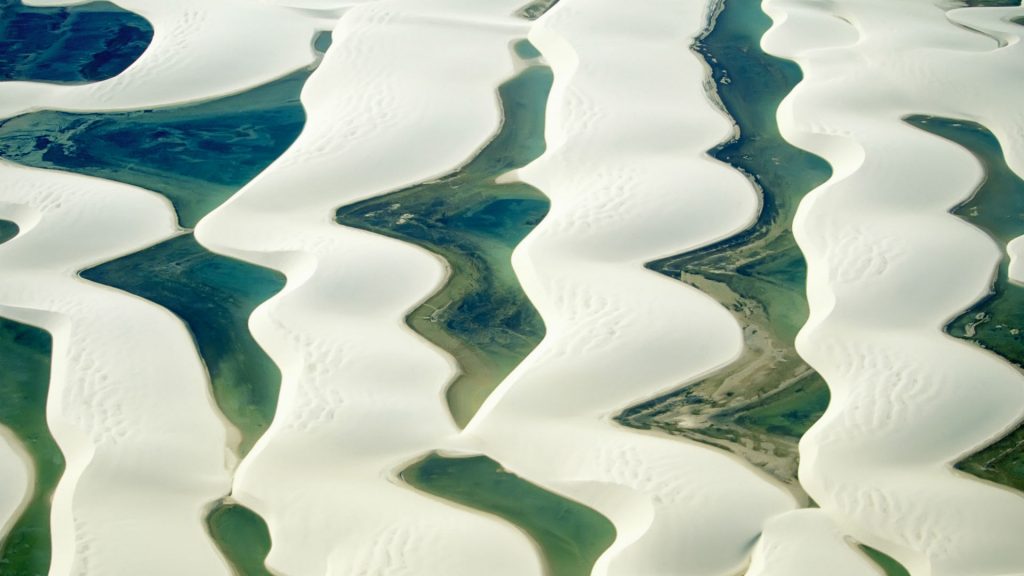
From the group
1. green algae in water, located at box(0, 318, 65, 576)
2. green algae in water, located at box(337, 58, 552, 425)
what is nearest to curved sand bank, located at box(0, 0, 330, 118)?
green algae in water, located at box(337, 58, 552, 425)

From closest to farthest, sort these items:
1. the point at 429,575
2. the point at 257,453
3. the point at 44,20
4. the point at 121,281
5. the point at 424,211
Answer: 1. the point at 429,575
2. the point at 257,453
3. the point at 121,281
4. the point at 424,211
5. the point at 44,20

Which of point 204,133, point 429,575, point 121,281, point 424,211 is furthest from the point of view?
point 204,133

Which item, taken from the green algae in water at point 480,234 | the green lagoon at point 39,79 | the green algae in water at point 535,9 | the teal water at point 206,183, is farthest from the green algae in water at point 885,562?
the green algae in water at point 535,9

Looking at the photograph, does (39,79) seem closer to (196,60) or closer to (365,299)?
(196,60)

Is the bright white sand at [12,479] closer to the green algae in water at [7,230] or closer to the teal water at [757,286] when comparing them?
the green algae in water at [7,230]

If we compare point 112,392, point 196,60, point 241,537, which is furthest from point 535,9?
point 241,537

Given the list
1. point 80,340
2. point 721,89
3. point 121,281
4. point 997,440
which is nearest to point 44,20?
point 121,281

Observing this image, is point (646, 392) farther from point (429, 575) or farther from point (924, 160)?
point (924, 160)
